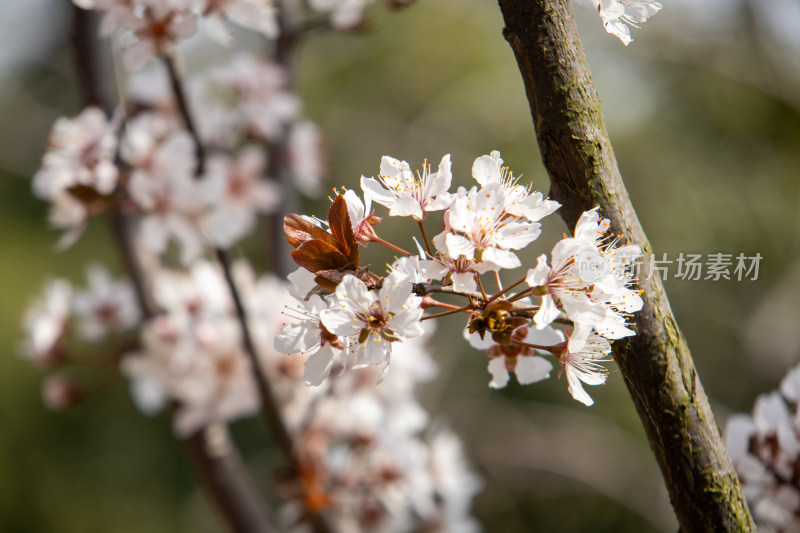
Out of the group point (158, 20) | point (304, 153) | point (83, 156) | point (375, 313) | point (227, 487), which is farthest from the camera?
point (304, 153)

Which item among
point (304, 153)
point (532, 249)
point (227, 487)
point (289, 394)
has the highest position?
point (304, 153)

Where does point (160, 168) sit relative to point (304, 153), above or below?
above

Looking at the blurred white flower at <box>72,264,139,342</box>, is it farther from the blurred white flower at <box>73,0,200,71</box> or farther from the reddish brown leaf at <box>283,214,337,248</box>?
the reddish brown leaf at <box>283,214,337,248</box>

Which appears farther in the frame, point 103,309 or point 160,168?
point 103,309

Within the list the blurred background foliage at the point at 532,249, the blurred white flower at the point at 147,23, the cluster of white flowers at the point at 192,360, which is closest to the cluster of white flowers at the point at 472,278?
the blurred white flower at the point at 147,23

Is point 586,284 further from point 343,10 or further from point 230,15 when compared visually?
point 343,10

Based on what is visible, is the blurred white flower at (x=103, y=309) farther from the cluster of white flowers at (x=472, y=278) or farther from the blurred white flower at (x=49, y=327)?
the cluster of white flowers at (x=472, y=278)

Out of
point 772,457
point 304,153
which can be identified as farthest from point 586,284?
point 304,153
